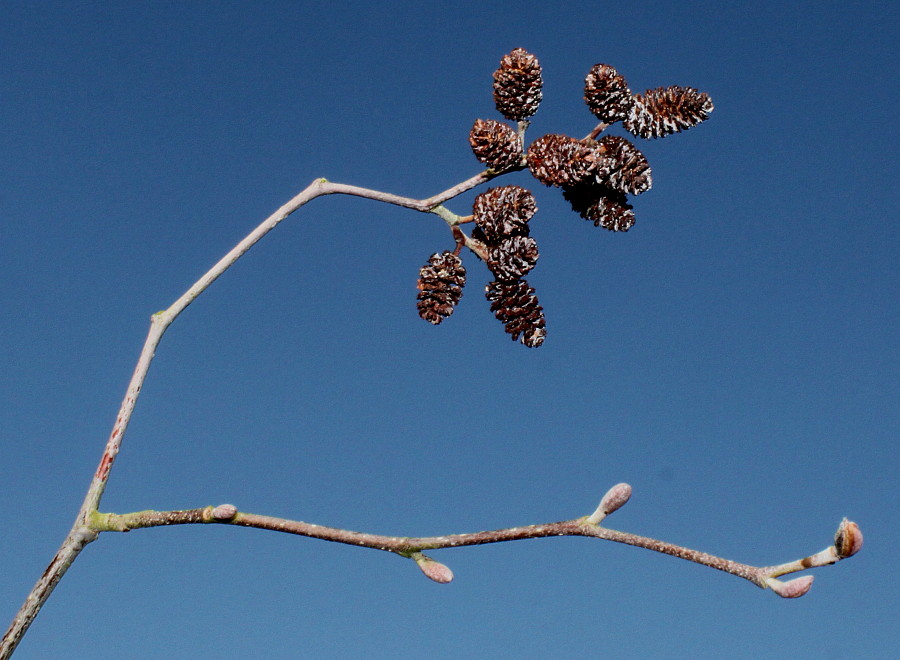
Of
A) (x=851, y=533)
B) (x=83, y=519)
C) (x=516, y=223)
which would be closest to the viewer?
(x=851, y=533)

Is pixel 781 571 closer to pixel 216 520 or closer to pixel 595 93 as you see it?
pixel 216 520

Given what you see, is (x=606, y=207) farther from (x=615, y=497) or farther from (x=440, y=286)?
(x=615, y=497)

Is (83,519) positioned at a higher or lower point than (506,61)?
lower

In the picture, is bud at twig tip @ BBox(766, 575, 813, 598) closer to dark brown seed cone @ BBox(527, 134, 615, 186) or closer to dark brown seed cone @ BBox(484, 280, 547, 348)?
dark brown seed cone @ BBox(484, 280, 547, 348)

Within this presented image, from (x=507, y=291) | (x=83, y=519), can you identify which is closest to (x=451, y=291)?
(x=507, y=291)

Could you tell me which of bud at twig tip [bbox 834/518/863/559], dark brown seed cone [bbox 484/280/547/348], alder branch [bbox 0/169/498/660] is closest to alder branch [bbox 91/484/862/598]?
bud at twig tip [bbox 834/518/863/559]

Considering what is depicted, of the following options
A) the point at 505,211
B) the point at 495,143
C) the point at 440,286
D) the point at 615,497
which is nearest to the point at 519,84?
the point at 495,143
